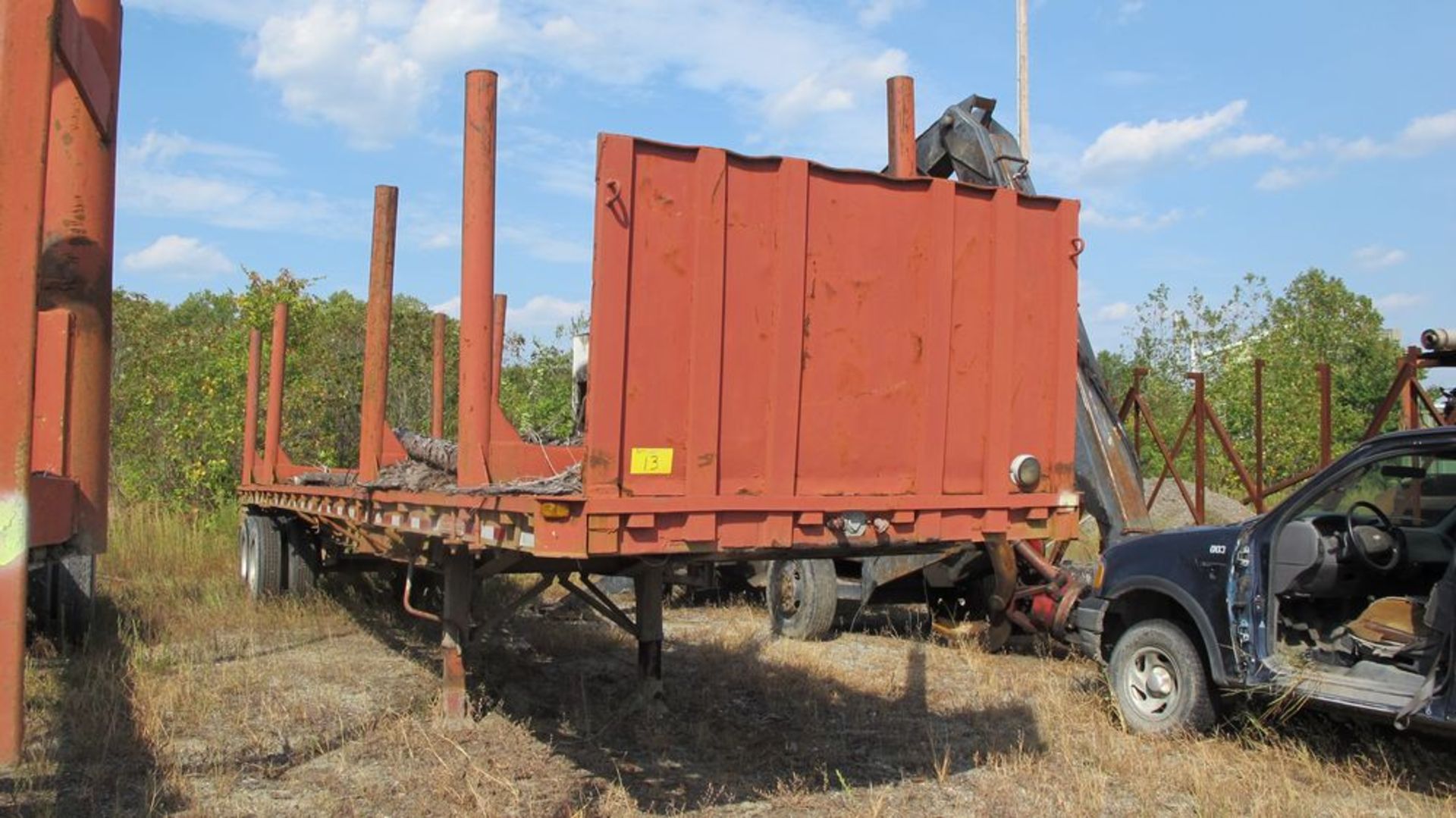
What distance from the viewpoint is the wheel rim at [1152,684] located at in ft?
22.5

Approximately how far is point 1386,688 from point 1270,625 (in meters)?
0.63

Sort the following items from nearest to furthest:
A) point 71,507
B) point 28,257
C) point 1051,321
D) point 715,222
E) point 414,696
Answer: point 28,257
point 71,507
point 715,222
point 1051,321
point 414,696

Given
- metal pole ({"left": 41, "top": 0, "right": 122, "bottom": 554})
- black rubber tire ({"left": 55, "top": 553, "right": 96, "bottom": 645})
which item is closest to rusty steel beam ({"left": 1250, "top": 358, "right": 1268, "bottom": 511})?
black rubber tire ({"left": 55, "top": 553, "right": 96, "bottom": 645})

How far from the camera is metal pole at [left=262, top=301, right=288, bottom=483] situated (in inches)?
434

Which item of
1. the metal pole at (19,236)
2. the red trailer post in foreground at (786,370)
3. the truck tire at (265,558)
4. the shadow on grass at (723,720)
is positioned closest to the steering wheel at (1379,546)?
the shadow on grass at (723,720)

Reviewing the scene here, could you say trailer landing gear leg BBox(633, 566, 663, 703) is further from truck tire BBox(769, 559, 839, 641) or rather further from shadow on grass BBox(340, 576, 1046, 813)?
truck tire BBox(769, 559, 839, 641)

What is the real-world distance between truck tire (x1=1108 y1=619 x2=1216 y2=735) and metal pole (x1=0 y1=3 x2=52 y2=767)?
19.4 feet

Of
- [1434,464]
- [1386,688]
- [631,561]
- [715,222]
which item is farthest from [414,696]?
[1434,464]

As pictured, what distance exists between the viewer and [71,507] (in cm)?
334

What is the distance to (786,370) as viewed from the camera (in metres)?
4.69

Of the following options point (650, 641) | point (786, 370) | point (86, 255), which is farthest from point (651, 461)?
point (650, 641)

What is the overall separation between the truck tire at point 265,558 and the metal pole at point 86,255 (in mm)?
7244

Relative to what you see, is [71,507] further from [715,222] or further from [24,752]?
[24,752]

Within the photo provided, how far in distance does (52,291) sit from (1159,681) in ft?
19.5
